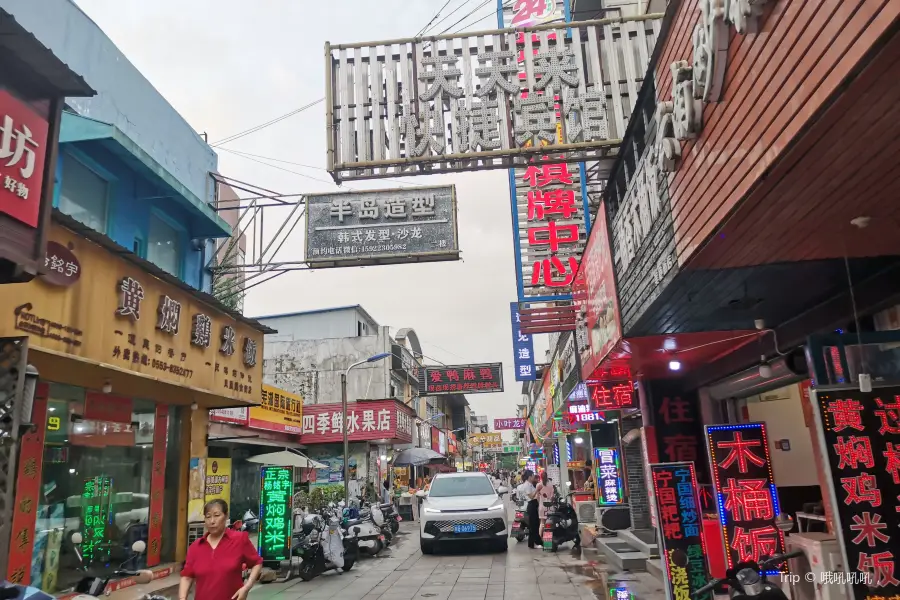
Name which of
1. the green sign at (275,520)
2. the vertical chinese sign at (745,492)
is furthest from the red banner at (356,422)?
the vertical chinese sign at (745,492)

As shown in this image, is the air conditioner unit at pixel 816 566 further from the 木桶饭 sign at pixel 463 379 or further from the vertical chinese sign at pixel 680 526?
the 木桶饭 sign at pixel 463 379

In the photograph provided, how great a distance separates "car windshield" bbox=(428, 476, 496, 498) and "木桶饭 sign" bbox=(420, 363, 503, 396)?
22159 millimetres

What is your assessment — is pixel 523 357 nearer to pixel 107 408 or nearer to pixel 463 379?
pixel 463 379

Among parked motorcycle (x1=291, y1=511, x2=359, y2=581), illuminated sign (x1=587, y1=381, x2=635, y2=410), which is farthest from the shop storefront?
illuminated sign (x1=587, y1=381, x2=635, y2=410)

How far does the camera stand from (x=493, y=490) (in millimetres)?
14711

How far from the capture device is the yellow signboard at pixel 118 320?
22.8ft

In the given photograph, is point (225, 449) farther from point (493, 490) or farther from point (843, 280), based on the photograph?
point (843, 280)

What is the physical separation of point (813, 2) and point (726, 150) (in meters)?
1.21

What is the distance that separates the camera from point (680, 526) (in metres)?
6.79

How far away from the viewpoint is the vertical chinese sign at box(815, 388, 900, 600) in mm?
4504

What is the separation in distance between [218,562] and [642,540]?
30.0ft

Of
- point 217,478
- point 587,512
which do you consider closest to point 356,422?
point 587,512

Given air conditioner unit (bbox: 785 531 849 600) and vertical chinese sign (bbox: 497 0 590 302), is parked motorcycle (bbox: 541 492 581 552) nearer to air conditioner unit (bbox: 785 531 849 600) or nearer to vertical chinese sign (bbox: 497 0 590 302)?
vertical chinese sign (bbox: 497 0 590 302)

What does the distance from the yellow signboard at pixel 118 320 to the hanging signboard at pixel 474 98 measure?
3310 mm
